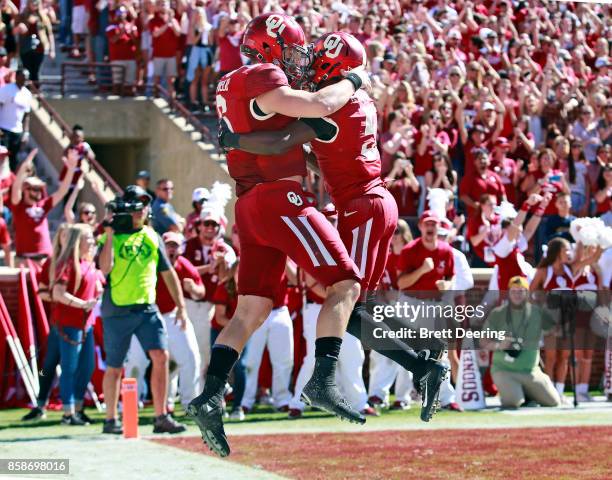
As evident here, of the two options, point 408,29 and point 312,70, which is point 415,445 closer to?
point 312,70

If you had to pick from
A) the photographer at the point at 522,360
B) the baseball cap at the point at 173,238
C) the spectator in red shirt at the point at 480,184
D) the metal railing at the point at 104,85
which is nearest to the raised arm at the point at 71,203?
the baseball cap at the point at 173,238

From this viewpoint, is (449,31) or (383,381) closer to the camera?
(383,381)

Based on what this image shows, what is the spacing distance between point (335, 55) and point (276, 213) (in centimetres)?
71

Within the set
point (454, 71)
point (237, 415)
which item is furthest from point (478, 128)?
point (237, 415)

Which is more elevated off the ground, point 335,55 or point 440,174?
point 335,55

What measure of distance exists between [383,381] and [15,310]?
11.2ft

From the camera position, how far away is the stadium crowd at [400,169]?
39.0 feet

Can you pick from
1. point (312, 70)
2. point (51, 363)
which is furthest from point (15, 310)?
point (312, 70)

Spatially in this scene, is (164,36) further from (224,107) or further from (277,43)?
(277,43)

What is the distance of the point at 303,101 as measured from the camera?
18.2 feet

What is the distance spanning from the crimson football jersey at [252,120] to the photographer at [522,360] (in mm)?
6824

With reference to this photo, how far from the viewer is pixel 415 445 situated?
34.4 ft

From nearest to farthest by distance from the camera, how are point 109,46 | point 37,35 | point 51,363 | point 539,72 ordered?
point 51,363
point 37,35
point 109,46
point 539,72

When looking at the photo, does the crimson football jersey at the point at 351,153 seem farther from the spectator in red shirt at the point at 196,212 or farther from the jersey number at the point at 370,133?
the spectator in red shirt at the point at 196,212
